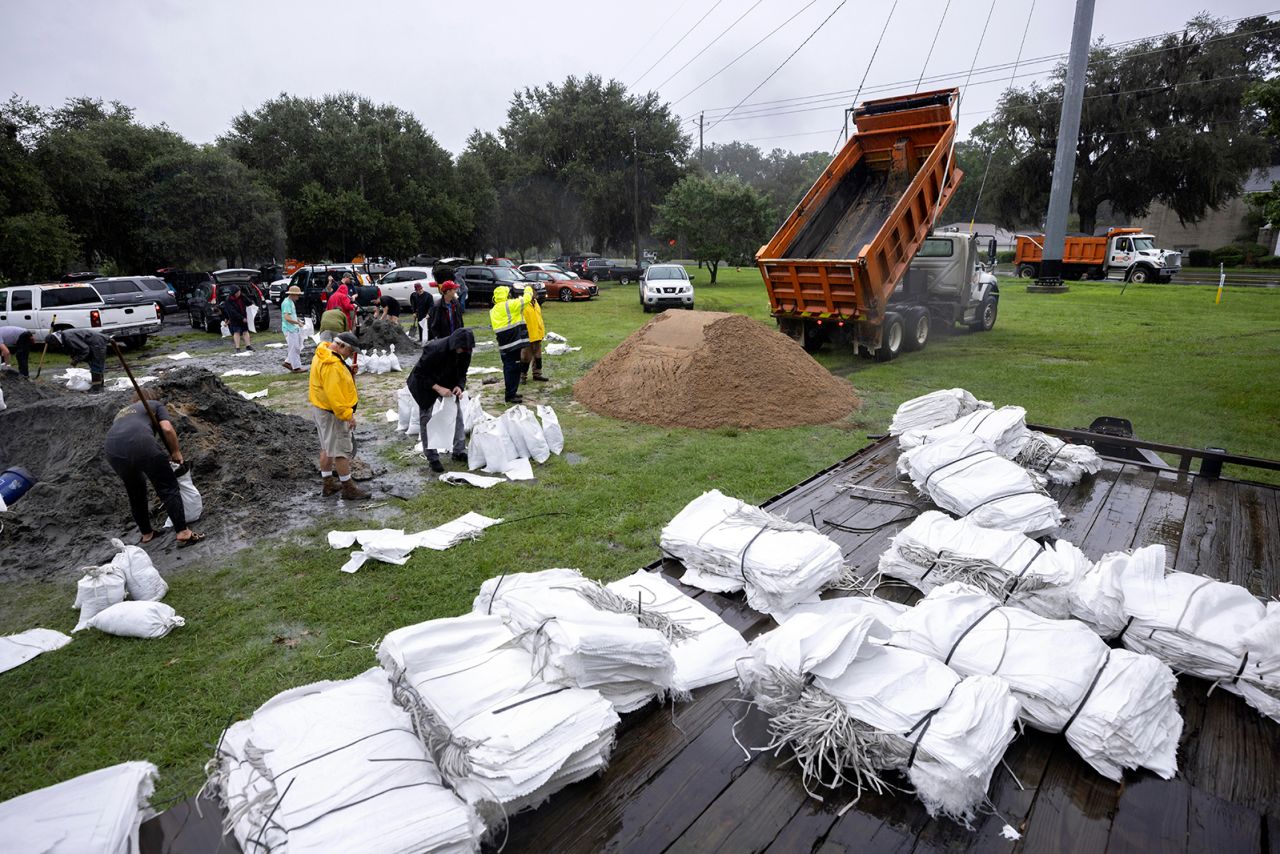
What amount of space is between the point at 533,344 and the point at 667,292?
10.3m

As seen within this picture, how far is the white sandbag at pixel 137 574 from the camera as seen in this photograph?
451 cm

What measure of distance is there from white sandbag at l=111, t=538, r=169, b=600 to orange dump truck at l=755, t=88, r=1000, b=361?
9756 millimetres

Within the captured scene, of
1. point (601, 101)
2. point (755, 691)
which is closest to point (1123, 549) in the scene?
point (755, 691)

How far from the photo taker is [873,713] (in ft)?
6.66

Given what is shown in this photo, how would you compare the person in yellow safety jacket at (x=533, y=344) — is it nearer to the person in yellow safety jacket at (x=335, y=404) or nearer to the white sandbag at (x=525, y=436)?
the white sandbag at (x=525, y=436)

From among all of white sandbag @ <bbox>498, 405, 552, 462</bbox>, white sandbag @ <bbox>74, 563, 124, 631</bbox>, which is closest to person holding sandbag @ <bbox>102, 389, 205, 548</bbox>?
white sandbag @ <bbox>74, 563, 124, 631</bbox>

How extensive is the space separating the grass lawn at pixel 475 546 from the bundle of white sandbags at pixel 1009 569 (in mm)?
2235

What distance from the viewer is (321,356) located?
19.5ft

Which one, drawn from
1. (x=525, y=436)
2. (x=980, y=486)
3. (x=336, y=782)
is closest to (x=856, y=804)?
(x=336, y=782)

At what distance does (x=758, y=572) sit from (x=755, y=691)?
0.76 meters

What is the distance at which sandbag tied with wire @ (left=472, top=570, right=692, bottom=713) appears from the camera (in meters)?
2.12

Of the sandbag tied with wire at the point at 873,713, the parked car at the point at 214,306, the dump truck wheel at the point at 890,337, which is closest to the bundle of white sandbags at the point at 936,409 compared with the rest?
the sandbag tied with wire at the point at 873,713

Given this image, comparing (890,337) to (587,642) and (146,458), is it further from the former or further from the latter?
(587,642)

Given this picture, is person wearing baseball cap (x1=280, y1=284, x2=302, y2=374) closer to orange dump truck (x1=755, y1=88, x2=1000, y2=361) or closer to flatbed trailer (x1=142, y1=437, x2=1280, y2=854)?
orange dump truck (x1=755, y1=88, x2=1000, y2=361)
